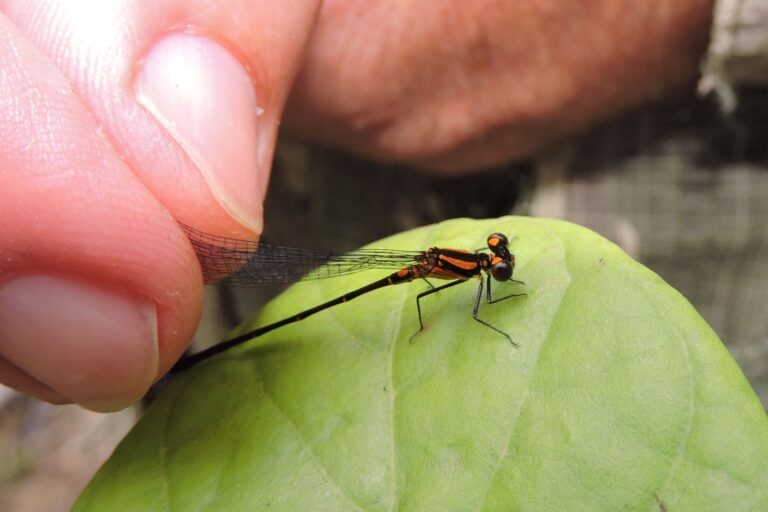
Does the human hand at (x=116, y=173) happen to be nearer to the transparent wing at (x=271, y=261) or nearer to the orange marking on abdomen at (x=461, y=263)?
the transparent wing at (x=271, y=261)

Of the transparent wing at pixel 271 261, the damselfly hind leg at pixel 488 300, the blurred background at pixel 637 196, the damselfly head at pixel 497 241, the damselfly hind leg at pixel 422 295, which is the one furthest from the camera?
the blurred background at pixel 637 196

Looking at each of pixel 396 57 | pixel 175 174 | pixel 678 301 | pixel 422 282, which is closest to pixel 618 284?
pixel 678 301

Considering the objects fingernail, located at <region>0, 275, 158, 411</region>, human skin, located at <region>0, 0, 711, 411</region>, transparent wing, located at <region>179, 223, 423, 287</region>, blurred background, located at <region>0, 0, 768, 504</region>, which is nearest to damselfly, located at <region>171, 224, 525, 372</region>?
transparent wing, located at <region>179, 223, 423, 287</region>

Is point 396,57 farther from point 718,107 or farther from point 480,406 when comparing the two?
point 480,406

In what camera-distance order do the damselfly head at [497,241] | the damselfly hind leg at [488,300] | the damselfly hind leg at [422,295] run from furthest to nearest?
the damselfly head at [497,241]
the damselfly hind leg at [422,295]
the damselfly hind leg at [488,300]

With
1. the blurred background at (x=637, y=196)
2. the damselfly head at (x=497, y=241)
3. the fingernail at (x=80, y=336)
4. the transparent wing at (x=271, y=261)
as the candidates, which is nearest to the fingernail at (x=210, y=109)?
the transparent wing at (x=271, y=261)

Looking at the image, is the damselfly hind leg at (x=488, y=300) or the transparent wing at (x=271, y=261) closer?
the damselfly hind leg at (x=488, y=300)

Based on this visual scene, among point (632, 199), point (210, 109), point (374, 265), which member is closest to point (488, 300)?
point (374, 265)
